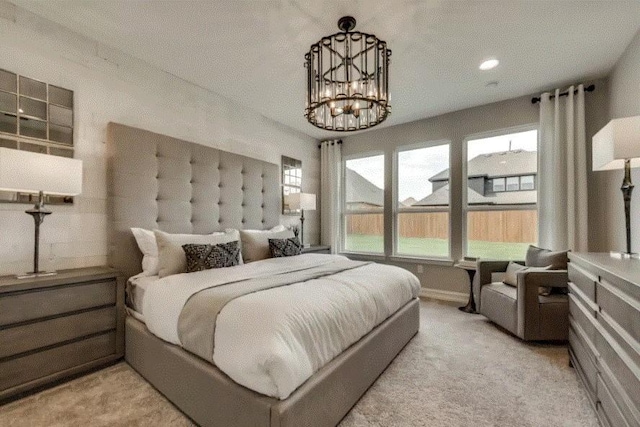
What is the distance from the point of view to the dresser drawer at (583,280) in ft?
5.38

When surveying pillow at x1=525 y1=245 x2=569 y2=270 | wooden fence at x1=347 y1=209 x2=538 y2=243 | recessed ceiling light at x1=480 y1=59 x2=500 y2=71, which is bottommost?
pillow at x1=525 y1=245 x2=569 y2=270

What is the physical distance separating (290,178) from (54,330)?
329 centimetres

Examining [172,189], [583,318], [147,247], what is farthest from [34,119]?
[583,318]

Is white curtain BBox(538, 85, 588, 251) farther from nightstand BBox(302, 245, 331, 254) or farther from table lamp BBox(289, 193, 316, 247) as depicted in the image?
table lamp BBox(289, 193, 316, 247)

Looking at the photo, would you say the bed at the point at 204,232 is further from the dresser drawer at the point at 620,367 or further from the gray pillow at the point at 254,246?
the dresser drawer at the point at 620,367

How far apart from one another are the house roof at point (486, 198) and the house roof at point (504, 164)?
0.84 feet

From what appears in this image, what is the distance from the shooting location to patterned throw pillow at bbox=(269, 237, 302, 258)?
319cm

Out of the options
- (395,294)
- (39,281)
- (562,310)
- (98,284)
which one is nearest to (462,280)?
(562,310)

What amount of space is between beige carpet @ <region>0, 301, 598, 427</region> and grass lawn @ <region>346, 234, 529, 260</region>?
1.55 meters

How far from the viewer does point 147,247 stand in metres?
2.55

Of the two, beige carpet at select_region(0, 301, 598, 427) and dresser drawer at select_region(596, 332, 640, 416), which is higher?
dresser drawer at select_region(596, 332, 640, 416)

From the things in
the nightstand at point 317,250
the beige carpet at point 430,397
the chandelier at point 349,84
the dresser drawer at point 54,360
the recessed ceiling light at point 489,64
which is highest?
the recessed ceiling light at point 489,64

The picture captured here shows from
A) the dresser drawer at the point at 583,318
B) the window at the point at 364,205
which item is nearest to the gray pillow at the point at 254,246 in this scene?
the window at the point at 364,205

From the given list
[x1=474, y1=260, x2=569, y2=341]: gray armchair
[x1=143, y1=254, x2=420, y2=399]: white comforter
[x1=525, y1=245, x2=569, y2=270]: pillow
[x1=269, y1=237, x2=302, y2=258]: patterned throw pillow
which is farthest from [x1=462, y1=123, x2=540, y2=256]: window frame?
[x1=269, y1=237, x2=302, y2=258]: patterned throw pillow
